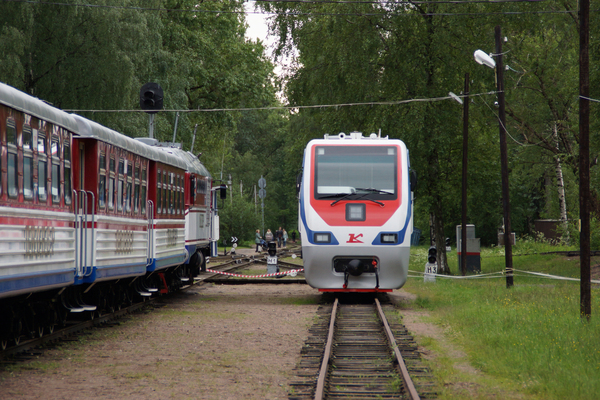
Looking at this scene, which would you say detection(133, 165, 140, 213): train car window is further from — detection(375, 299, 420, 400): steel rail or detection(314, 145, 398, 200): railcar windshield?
detection(375, 299, 420, 400): steel rail

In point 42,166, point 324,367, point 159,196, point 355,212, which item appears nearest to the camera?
point 324,367

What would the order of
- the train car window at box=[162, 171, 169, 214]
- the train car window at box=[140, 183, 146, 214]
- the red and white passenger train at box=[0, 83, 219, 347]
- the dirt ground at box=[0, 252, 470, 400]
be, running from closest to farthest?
the dirt ground at box=[0, 252, 470, 400], the red and white passenger train at box=[0, 83, 219, 347], the train car window at box=[140, 183, 146, 214], the train car window at box=[162, 171, 169, 214]

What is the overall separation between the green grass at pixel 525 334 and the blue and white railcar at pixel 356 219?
1.60 metres

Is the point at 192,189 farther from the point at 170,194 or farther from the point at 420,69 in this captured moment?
the point at 420,69

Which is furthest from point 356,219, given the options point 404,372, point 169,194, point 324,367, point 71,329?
point 404,372

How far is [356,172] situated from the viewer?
18.5 m

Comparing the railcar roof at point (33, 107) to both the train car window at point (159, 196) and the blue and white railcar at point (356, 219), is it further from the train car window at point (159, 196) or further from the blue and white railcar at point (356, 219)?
the blue and white railcar at point (356, 219)

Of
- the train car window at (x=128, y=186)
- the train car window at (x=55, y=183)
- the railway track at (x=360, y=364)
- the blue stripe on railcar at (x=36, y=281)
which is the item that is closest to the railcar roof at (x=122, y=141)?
the train car window at (x=128, y=186)

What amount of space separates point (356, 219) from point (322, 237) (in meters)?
0.80

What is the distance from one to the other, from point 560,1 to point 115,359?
94.8 feet

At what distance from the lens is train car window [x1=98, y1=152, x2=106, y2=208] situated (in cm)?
1329

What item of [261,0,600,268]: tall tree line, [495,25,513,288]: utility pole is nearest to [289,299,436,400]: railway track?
[495,25,513,288]: utility pole

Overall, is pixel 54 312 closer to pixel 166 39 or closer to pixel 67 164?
pixel 67 164

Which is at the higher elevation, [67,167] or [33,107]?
[33,107]
